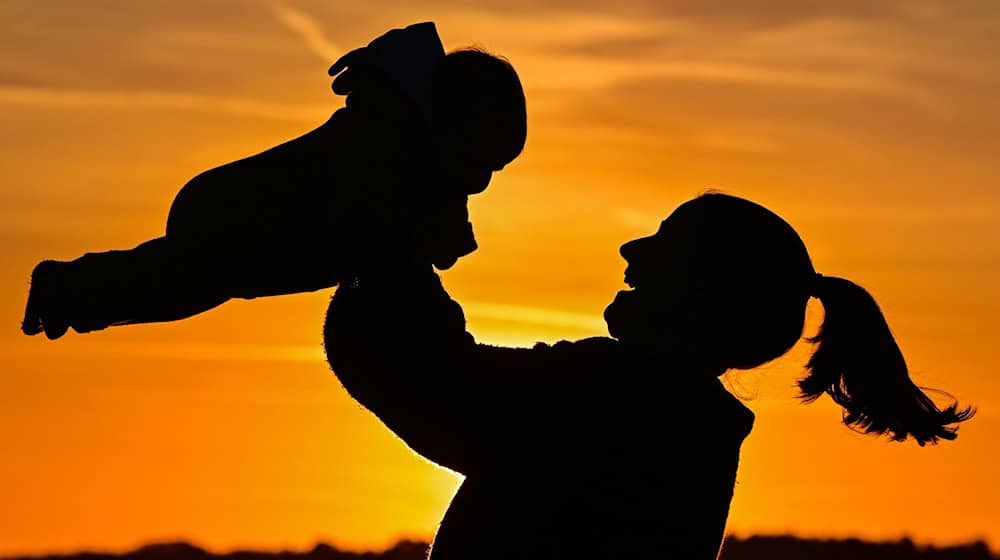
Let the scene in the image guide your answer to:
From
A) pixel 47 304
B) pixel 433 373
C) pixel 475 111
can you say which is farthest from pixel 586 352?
pixel 47 304

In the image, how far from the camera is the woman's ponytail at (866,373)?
6.17 metres

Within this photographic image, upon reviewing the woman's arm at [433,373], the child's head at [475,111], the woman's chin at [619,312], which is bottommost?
→ the woman's arm at [433,373]

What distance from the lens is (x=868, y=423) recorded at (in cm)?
617

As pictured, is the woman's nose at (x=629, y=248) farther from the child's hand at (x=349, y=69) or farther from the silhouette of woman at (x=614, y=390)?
the child's hand at (x=349, y=69)

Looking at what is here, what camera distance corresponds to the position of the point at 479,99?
5.82 m

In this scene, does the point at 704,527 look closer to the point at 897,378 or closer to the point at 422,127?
the point at 897,378

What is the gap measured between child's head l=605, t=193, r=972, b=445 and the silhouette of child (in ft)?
1.70

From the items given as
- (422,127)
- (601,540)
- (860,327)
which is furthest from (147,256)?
(860,327)

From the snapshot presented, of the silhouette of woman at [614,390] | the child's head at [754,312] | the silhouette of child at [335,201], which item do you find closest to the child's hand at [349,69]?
the silhouette of child at [335,201]

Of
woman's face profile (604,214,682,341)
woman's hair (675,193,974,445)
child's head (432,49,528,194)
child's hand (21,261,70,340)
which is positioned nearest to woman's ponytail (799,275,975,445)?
woman's hair (675,193,974,445)

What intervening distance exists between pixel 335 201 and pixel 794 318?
1378 mm

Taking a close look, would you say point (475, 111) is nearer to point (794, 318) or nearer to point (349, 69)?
point (349, 69)

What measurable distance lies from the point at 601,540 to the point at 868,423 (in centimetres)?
89

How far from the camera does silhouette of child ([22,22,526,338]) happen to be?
5625 mm
